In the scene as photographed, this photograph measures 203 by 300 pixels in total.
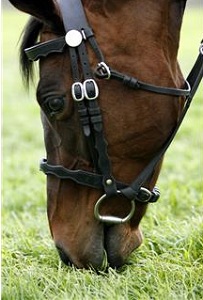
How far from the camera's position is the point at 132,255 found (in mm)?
3199

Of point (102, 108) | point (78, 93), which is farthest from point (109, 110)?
point (78, 93)

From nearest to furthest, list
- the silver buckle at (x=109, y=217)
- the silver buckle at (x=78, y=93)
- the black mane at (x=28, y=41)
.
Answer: the silver buckle at (x=78, y=93), the silver buckle at (x=109, y=217), the black mane at (x=28, y=41)

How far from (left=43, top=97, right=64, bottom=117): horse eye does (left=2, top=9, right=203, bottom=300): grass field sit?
658 millimetres

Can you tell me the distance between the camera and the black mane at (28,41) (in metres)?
2.91

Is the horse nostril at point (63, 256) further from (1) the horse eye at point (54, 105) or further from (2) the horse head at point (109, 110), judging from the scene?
(1) the horse eye at point (54, 105)

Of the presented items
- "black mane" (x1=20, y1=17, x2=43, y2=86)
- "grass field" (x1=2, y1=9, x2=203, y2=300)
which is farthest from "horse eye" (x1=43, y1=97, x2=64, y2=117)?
"grass field" (x1=2, y1=9, x2=203, y2=300)

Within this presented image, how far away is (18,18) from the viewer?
2159cm

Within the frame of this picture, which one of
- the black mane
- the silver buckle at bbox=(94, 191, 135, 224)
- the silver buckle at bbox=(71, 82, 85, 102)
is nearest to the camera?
the silver buckle at bbox=(71, 82, 85, 102)

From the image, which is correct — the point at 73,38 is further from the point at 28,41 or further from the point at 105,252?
the point at 105,252

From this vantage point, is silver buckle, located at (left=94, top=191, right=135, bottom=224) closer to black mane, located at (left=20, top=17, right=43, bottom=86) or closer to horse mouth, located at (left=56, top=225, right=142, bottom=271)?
horse mouth, located at (left=56, top=225, right=142, bottom=271)

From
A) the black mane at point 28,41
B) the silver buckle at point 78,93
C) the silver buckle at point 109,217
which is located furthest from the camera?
the black mane at point 28,41

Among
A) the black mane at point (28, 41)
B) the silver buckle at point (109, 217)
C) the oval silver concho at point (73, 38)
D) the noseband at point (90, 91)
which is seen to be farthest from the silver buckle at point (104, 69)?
the silver buckle at point (109, 217)

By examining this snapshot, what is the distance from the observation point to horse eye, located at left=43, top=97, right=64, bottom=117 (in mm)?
2707

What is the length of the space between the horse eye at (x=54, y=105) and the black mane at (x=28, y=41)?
0.28m
